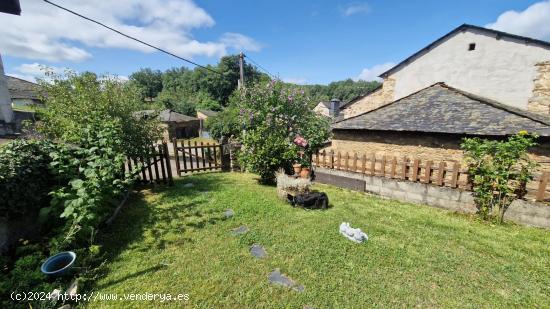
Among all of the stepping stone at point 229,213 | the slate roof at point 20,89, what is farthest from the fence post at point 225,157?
the slate roof at point 20,89

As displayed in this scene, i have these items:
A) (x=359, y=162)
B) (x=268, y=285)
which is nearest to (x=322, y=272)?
(x=268, y=285)

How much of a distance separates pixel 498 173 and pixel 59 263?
889cm

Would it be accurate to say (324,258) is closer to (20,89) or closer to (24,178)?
(24,178)

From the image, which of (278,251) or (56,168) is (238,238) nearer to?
(278,251)

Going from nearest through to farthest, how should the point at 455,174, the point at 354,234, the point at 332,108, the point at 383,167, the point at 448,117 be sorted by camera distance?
the point at 354,234 → the point at 455,174 → the point at 383,167 → the point at 448,117 → the point at 332,108

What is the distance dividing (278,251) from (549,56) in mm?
13573

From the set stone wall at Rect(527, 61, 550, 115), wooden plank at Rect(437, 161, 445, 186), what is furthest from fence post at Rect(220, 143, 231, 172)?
stone wall at Rect(527, 61, 550, 115)

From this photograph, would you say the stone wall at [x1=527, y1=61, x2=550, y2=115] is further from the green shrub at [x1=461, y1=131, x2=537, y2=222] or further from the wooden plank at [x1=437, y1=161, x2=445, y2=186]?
the wooden plank at [x1=437, y1=161, x2=445, y2=186]

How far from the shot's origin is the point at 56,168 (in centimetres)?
454

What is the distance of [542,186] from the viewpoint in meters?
5.25

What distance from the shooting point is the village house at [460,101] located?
8078mm

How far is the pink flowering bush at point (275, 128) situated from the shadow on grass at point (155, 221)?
193 centimetres

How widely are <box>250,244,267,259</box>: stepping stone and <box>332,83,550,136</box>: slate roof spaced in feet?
24.4

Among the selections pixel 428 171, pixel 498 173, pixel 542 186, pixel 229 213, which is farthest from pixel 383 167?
pixel 229 213
